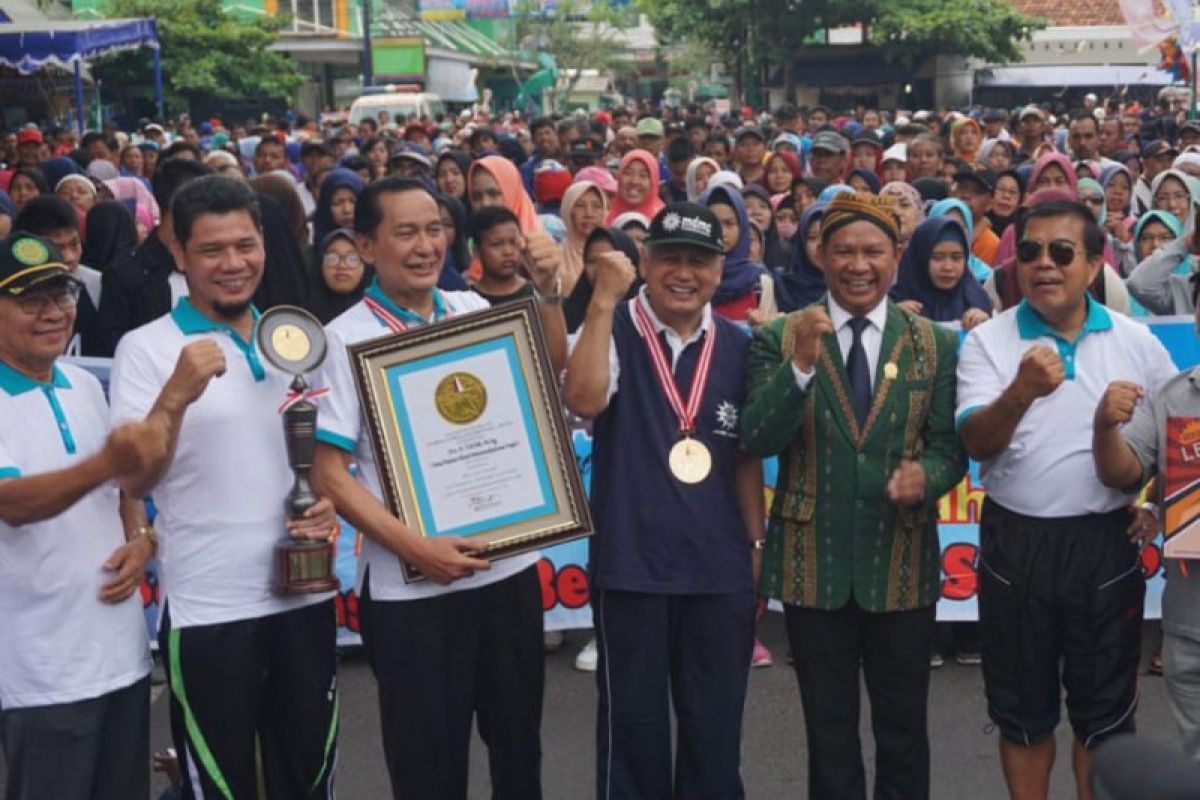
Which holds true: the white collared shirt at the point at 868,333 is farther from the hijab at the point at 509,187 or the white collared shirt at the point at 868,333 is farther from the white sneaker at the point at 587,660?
the hijab at the point at 509,187

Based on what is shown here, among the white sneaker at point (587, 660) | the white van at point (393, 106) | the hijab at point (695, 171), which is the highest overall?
the white van at point (393, 106)

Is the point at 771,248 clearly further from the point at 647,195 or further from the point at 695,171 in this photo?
the point at 695,171

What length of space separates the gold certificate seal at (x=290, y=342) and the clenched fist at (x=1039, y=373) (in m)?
1.78

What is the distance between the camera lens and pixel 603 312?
418 cm

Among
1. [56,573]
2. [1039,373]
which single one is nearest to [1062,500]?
[1039,373]

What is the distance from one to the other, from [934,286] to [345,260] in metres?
2.78

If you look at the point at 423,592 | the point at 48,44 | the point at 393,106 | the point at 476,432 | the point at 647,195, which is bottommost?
the point at 423,592

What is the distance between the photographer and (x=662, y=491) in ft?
14.1

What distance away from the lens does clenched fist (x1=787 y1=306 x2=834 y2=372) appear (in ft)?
13.2

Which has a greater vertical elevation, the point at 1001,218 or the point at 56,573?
the point at 1001,218

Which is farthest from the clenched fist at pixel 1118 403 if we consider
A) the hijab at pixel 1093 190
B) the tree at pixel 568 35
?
the tree at pixel 568 35

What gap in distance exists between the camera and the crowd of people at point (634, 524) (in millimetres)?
3844

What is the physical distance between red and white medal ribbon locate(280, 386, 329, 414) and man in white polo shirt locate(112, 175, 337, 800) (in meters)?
0.03

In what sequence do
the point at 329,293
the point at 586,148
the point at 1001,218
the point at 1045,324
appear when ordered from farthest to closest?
the point at 586,148 < the point at 1001,218 < the point at 329,293 < the point at 1045,324
